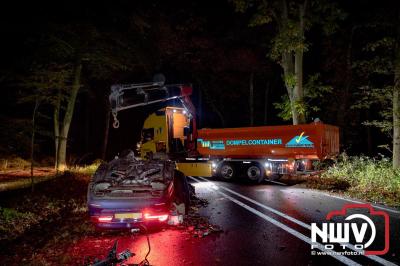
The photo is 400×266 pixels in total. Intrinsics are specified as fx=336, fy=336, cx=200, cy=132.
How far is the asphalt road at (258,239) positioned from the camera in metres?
5.52

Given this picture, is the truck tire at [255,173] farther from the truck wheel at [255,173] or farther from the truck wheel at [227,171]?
the truck wheel at [227,171]

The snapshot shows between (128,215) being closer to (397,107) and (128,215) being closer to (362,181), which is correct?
(362,181)

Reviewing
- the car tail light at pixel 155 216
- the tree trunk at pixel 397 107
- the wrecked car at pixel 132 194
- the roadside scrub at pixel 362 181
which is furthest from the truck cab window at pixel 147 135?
the car tail light at pixel 155 216

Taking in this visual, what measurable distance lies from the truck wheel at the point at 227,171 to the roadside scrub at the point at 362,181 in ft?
13.9

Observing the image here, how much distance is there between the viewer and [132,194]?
23.4 ft

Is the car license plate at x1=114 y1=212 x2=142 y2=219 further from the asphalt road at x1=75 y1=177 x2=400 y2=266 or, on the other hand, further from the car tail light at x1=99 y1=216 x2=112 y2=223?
the asphalt road at x1=75 y1=177 x2=400 y2=266

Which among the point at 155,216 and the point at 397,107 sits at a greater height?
the point at 397,107

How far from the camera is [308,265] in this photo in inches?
207

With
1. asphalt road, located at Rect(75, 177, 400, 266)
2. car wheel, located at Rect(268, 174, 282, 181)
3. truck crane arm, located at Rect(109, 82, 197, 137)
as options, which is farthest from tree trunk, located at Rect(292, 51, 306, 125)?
asphalt road, located at Rect(75, 177, 400, 266)

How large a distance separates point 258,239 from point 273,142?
1064cm

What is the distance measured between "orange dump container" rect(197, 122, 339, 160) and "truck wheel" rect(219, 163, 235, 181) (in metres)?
0.55

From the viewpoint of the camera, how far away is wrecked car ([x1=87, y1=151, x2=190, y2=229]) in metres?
6.95

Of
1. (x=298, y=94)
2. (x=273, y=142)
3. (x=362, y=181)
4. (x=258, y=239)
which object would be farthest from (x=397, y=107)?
(x=258, y=239)

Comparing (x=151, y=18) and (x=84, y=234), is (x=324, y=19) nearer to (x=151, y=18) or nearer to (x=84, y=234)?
(x=151, y=18)
